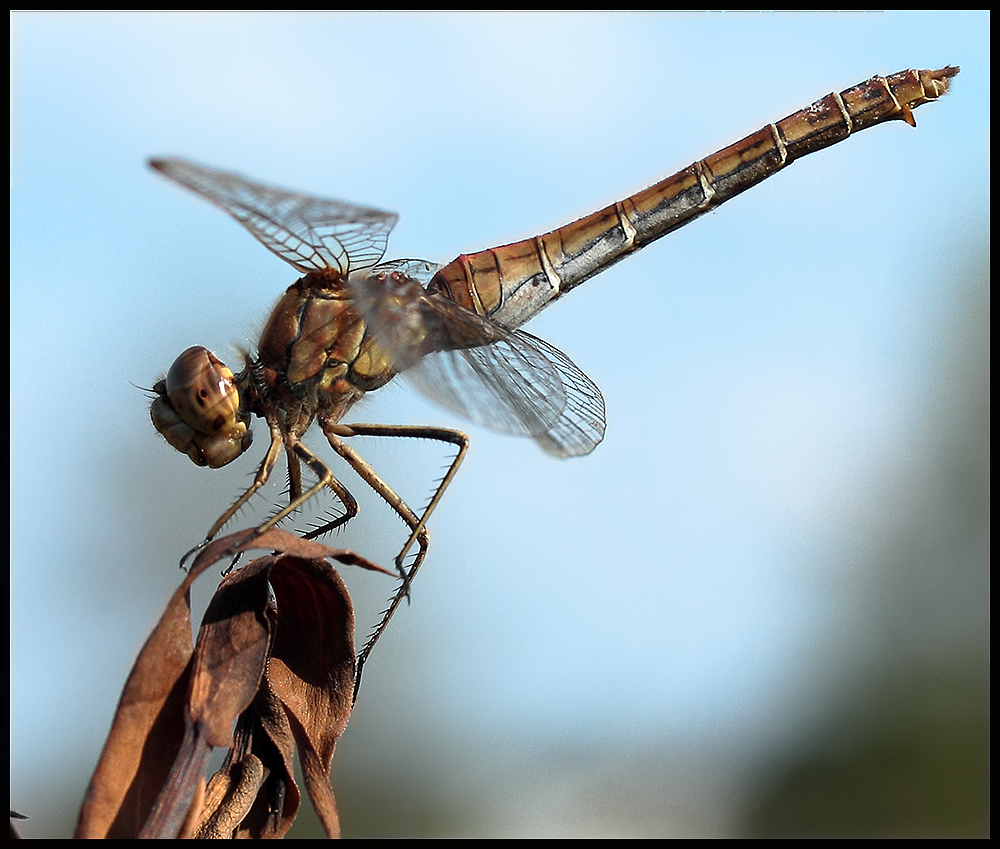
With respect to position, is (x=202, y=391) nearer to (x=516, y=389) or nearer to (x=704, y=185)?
(x=516, y=389)

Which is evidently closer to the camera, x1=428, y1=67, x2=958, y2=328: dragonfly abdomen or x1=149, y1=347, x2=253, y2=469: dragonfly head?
x1=149, y1=347, x2=253, y2=469: dragonfly head

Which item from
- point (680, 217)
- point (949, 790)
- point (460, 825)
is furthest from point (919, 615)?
point (680, 217)

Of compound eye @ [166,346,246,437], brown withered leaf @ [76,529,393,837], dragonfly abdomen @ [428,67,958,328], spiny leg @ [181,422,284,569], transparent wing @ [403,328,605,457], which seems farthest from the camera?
dragonfly abdomen @ [428,67,958,328]

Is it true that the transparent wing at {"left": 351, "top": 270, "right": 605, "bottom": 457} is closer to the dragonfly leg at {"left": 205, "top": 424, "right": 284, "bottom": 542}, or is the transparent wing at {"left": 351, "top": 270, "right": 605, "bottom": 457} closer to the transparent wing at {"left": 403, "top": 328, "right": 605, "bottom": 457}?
the transparent wing at {"left": 403, "top": 328, "right": 605, "bottom": 457}

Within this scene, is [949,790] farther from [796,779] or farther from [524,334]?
[524,334]

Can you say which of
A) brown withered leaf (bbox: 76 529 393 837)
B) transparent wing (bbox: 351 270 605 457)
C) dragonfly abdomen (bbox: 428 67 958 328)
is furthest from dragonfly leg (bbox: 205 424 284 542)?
dragonfly abdomen (bbox: 428 67 958 328)

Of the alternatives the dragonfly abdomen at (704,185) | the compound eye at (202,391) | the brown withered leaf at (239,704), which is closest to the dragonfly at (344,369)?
the compound eye at (202,391)
